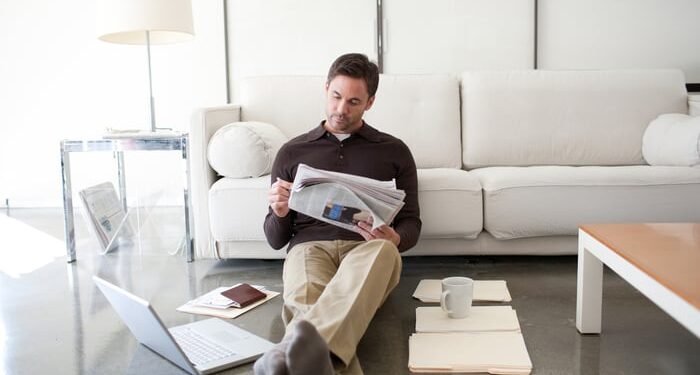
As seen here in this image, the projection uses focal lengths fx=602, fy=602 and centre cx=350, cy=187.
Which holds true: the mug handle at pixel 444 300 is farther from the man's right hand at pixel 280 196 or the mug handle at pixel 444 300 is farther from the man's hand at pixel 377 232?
the man's right hand at pixel 280 196

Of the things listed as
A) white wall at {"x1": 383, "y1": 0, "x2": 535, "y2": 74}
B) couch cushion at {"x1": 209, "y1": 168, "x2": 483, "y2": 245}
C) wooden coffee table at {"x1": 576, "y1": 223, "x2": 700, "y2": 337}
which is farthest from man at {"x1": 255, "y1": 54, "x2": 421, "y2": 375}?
white wall at {"x1": 383, "y1": 0, "x2": 535, "y2": 74}

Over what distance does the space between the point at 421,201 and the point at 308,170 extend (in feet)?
2.70

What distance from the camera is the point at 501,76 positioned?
2.92 m

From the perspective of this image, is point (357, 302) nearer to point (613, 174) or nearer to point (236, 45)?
point (613, 174)

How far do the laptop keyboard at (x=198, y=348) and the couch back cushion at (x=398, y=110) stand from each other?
1.34 meters

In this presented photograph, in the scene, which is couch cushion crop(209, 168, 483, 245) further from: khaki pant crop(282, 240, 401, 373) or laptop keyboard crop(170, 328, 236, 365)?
laptop keyboard crop(170, 328, 236, 365)

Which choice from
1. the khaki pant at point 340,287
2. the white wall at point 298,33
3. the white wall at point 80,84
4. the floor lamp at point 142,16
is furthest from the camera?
the white wall at point 80,84

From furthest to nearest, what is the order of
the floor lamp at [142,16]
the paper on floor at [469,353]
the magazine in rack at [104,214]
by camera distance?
1. the magazine in rack at [104,214]
2. the floor lamp at [142,16]
3. the paper on floor at [469,353]

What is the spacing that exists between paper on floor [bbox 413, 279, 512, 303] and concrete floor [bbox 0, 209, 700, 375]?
37 mm

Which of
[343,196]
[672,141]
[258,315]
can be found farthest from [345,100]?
[672,141]

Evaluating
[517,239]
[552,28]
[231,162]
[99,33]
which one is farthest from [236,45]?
[517,239]

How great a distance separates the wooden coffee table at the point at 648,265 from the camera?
A: 42.6 inches

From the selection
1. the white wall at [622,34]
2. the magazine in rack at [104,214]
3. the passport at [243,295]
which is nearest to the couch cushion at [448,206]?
the passport at [243,295]

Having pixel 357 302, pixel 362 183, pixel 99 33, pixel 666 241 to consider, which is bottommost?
pixel 357 302
